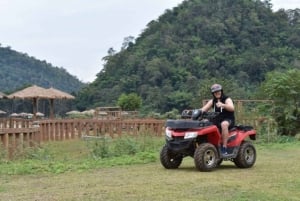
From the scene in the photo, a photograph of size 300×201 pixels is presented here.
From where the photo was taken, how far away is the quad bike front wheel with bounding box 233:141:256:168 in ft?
34.2

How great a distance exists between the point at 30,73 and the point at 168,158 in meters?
86.1

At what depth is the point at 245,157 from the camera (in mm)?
10500

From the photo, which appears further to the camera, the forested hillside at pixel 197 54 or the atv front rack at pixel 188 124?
the forested hillside at pixel 197 54

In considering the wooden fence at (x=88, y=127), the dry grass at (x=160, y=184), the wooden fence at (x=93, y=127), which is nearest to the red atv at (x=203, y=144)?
the dry grass at (x=160, y=184)

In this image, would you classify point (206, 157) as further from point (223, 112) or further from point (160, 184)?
point (160, 184)

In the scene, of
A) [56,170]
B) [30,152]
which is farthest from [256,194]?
[30,152]

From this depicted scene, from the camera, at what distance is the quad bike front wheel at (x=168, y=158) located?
1037cm

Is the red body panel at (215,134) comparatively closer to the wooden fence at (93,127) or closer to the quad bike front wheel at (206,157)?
the quad bike front wheel at (206,157)

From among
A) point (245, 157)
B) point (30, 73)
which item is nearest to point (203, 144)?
point (245, 157)

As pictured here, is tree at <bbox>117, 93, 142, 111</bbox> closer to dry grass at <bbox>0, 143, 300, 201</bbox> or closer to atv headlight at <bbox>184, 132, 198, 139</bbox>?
dry grass at <bbox>0, 143, 300, 201</bbox>

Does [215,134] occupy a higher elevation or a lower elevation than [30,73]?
lower

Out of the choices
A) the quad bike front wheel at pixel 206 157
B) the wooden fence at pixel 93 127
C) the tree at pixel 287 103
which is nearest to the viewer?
the quad bike front wheel at pixel 206 157

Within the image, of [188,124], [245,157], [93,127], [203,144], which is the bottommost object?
[245,157]

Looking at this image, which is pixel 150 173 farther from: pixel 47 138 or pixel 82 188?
pixel 47 138
